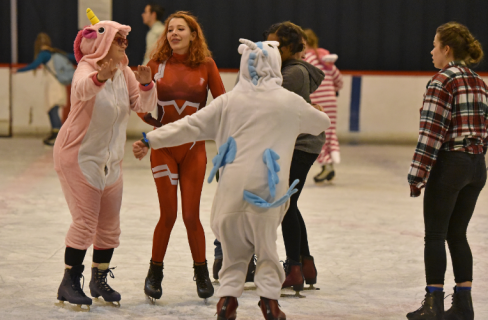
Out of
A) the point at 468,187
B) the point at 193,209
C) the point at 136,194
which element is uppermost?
the point at 468,187

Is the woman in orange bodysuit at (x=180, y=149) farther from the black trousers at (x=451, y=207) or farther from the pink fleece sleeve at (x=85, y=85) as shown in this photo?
the black trousers at (x=451, y=207)

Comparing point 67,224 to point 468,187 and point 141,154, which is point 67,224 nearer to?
point 141,154

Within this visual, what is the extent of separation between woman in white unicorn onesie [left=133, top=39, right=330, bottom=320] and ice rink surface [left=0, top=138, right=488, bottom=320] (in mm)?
494

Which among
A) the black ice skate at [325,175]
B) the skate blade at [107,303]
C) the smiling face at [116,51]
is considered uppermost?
the smiling face at [116,51]

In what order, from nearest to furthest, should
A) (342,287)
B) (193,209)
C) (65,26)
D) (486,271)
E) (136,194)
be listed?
(193,209) < (342,287) < (486,271) < (136,194) < (65,26)

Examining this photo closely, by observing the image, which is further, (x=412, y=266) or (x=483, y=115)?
Result: (x=412, y=266)

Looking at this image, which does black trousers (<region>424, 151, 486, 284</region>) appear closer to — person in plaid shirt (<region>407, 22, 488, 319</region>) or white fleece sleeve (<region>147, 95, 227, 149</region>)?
person in plaid shirt (<region>407, 22, 488, 319</region>)

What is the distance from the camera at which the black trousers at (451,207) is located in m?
3.32

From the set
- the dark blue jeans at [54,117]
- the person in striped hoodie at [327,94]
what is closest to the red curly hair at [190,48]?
the person in striped hoodie at [327,94]

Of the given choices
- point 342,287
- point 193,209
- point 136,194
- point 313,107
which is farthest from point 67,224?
point 313,107

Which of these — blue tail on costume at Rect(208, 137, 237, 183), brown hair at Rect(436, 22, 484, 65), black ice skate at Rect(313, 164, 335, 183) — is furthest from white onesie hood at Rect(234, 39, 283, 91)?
black ice skate at Rect(313, 164, 335, 183)

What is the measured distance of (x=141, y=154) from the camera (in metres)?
3.19

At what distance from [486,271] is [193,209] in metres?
2.04

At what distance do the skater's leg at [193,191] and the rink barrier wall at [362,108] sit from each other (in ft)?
22.9
